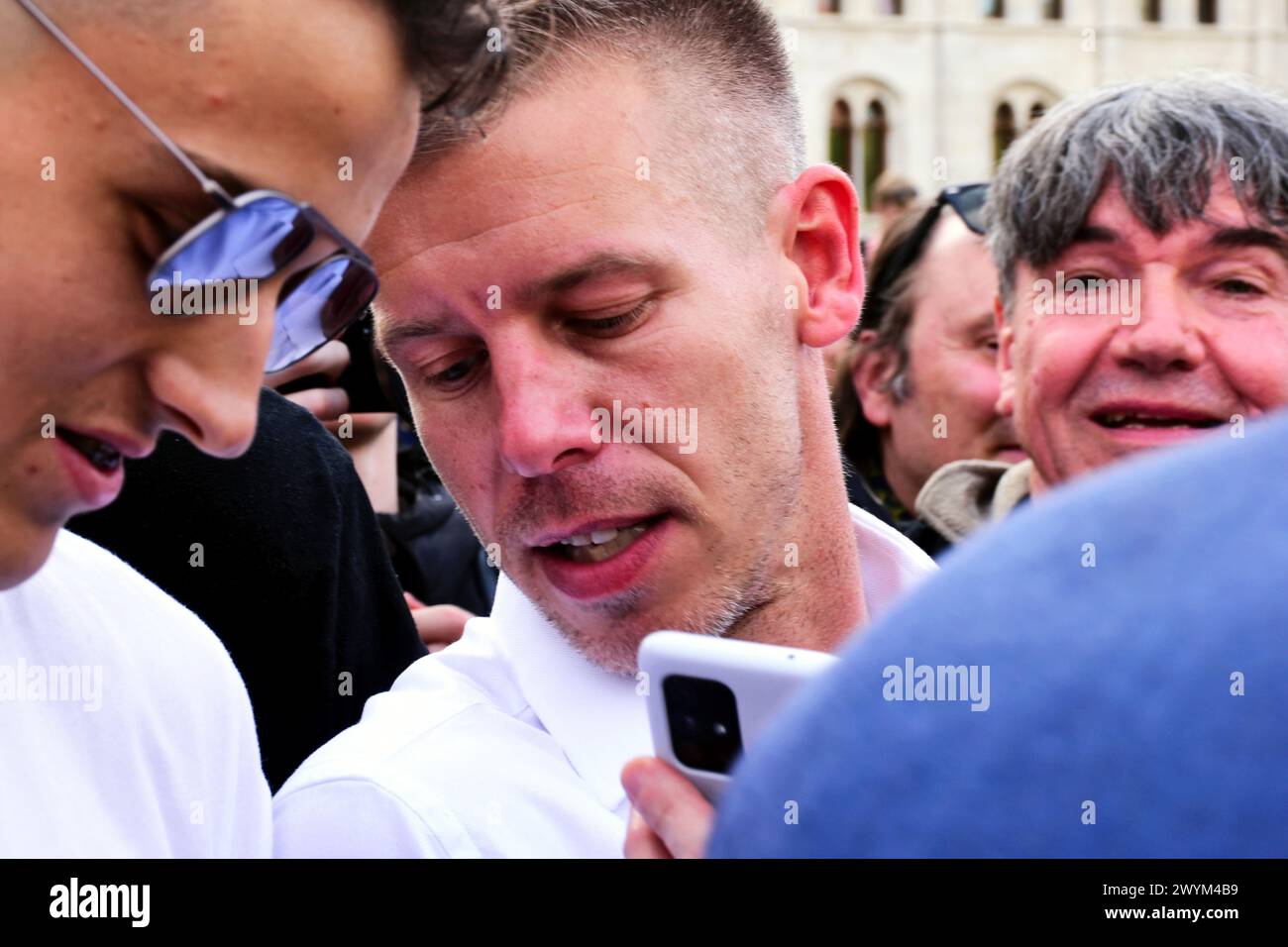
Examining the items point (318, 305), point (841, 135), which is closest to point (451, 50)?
point (318, 305)

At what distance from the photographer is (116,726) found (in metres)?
1.64

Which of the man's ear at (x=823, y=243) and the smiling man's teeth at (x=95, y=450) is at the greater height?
the man's ear at (x=823, y=243)

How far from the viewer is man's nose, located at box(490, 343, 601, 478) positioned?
179 cm

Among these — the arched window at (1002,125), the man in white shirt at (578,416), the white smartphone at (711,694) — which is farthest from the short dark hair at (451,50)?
the arched window at (1002,125)

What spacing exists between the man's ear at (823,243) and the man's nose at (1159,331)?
0.52 meters

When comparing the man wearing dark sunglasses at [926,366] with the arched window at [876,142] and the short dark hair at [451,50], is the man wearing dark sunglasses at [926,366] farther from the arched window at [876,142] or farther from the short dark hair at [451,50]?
the arched window at [876,142]

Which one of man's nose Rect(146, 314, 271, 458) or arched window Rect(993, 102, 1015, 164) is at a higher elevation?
arched window Rect(993, 102, 1015, 164)

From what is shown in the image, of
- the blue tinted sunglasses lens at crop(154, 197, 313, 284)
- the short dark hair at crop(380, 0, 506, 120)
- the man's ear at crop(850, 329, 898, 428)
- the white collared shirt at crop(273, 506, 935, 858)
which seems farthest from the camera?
the man's ear at crop(850, 329, 898, 428)

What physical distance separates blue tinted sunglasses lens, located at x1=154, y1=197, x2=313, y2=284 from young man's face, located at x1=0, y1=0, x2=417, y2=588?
2 centimetres

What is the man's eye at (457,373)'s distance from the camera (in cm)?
189

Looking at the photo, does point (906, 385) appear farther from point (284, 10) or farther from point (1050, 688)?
point (1050, 688)

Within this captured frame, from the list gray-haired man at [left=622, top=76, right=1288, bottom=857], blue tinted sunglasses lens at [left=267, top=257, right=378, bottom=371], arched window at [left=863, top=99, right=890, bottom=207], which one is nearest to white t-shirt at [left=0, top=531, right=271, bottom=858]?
blue tinted sunglasses lens at [left=267, top=257, right=378, bottom=371]

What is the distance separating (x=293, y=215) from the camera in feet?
4.54

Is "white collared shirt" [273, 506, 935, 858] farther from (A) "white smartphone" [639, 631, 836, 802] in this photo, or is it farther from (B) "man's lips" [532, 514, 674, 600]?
(A) "white smartphone" [639, 631, 836, 802]
